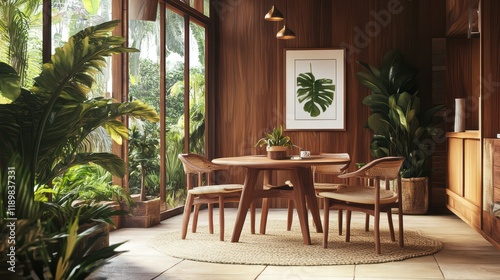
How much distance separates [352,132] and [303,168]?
9.20 ft

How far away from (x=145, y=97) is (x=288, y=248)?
8.49ft

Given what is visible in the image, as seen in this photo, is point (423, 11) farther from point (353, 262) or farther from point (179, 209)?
point (353, 262)

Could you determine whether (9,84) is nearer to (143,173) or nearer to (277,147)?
(277,147)

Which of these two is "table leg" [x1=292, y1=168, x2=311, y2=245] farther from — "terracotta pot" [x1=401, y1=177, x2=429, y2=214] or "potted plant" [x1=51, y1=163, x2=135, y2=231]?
"terracotta pot" [x1=401, y1=177, x2=429, y2=214]

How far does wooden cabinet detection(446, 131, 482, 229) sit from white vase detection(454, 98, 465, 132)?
10 cm

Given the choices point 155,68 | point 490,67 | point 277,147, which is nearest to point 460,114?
point 490,67

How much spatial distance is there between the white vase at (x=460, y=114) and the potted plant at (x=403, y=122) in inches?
20.8

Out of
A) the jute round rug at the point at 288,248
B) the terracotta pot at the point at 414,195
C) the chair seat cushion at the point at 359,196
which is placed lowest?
the jute round rug at the point at 288,248

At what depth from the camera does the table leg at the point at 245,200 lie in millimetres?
6184

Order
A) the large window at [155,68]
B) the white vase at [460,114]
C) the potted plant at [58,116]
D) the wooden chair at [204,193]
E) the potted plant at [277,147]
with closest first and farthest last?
the potted plant at [58,116] → the large window at [155,68] → the wooden chair at [204,193] → the potted plant at [277,147] → the white vase at [460,114]

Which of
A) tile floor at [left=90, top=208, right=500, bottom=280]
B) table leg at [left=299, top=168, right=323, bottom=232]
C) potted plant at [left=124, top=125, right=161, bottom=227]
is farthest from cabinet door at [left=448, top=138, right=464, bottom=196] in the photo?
potted plant at [left=124, top=125, right=161, bottom=227]

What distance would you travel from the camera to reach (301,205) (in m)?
6.07

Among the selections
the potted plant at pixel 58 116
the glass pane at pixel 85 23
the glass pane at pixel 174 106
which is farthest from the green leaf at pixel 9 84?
the glass pane at pixel 174 106

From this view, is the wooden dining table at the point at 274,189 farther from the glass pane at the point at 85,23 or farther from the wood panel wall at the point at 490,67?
the wood panel wall at the point at 490,67
